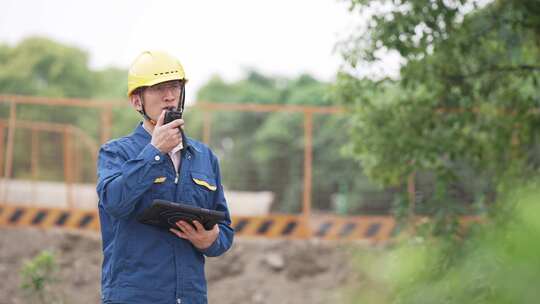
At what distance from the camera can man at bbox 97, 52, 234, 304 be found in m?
3.03

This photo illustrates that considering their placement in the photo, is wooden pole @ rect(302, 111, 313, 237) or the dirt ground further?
wooden pole @ rect(302, 111, 313, 237)

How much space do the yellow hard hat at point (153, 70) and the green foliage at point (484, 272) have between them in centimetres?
160

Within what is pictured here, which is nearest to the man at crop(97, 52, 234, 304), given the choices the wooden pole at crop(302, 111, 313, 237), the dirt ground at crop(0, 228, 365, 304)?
the dirt ground at crop(0, 228, 365, 304)

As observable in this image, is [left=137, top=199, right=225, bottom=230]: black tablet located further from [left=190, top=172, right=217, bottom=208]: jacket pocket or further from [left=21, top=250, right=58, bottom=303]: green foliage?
[left=21, top=250, right=58, bottom=303]: green foliage

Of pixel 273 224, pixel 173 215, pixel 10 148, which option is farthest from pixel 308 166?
pixel 173 215

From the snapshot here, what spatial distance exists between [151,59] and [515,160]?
455 centimetres

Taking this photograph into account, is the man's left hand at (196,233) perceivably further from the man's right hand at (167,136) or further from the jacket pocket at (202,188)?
the man's right hand at (167,136)

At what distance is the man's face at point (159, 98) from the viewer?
332 cm

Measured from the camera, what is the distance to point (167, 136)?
9.95 feet

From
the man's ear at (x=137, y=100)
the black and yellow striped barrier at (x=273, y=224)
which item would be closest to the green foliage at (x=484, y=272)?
the man's ear at (x=137, y=100)

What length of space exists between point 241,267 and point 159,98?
733 cm

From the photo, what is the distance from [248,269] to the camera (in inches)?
409

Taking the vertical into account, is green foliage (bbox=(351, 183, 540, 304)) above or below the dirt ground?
above

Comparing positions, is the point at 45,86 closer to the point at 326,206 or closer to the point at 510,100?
the point at 326,206
